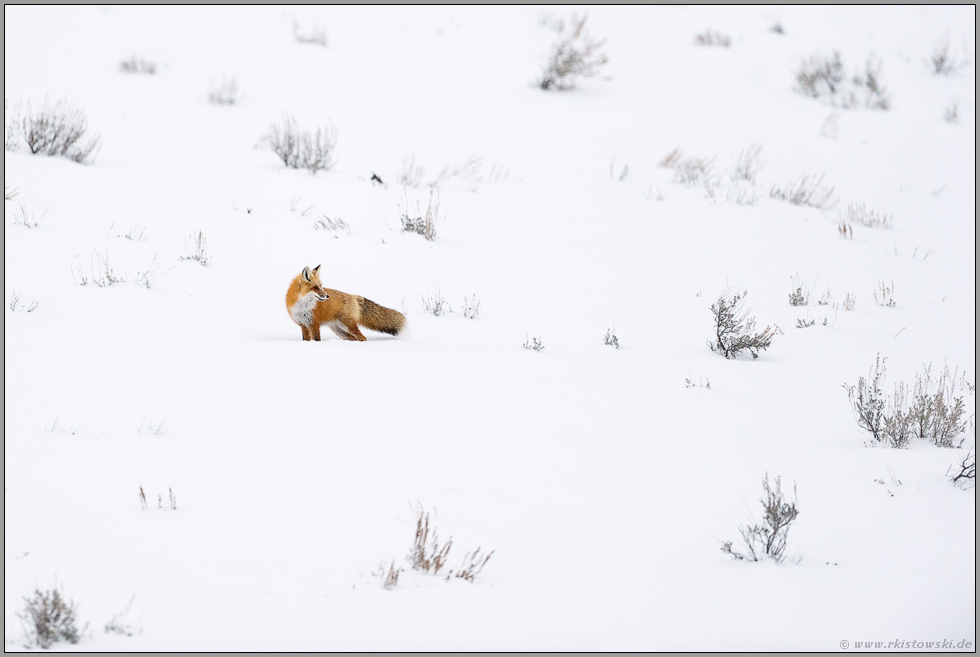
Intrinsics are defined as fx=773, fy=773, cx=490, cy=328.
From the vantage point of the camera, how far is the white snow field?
2.89m

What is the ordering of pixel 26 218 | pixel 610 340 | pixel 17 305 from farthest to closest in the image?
pixel 26 218 → pixel 610 340 → pixel 17 305

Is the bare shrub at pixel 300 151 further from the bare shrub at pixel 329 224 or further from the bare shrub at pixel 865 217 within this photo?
the bare shrub at pixel 865 217

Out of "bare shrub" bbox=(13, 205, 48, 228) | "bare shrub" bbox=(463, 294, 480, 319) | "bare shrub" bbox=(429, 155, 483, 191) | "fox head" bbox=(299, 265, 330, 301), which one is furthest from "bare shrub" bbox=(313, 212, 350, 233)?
"fox head" bbox=(299, 265, 330, 301)

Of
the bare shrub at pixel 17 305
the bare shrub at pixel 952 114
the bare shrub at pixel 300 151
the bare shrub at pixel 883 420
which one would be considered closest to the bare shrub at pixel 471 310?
the bare shrub at pixel 883 420

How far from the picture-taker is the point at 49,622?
2449 mm

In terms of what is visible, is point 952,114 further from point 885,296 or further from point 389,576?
point 389,576

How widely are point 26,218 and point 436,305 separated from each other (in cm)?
417

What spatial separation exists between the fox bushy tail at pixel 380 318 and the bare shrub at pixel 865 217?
6695 millimetres

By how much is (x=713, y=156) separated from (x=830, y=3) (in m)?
11.3

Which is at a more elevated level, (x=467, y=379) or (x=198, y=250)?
(x=198, y=250)

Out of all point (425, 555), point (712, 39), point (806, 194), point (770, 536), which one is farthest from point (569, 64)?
point (425, 555)

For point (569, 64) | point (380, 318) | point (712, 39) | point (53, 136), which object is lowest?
point (380, 318)

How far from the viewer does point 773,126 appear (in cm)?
1493

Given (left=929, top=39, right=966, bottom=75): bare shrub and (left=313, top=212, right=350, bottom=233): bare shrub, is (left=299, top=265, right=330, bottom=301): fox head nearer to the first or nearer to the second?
(left=313, top=212, right=350, bottom=233): bare shrub
